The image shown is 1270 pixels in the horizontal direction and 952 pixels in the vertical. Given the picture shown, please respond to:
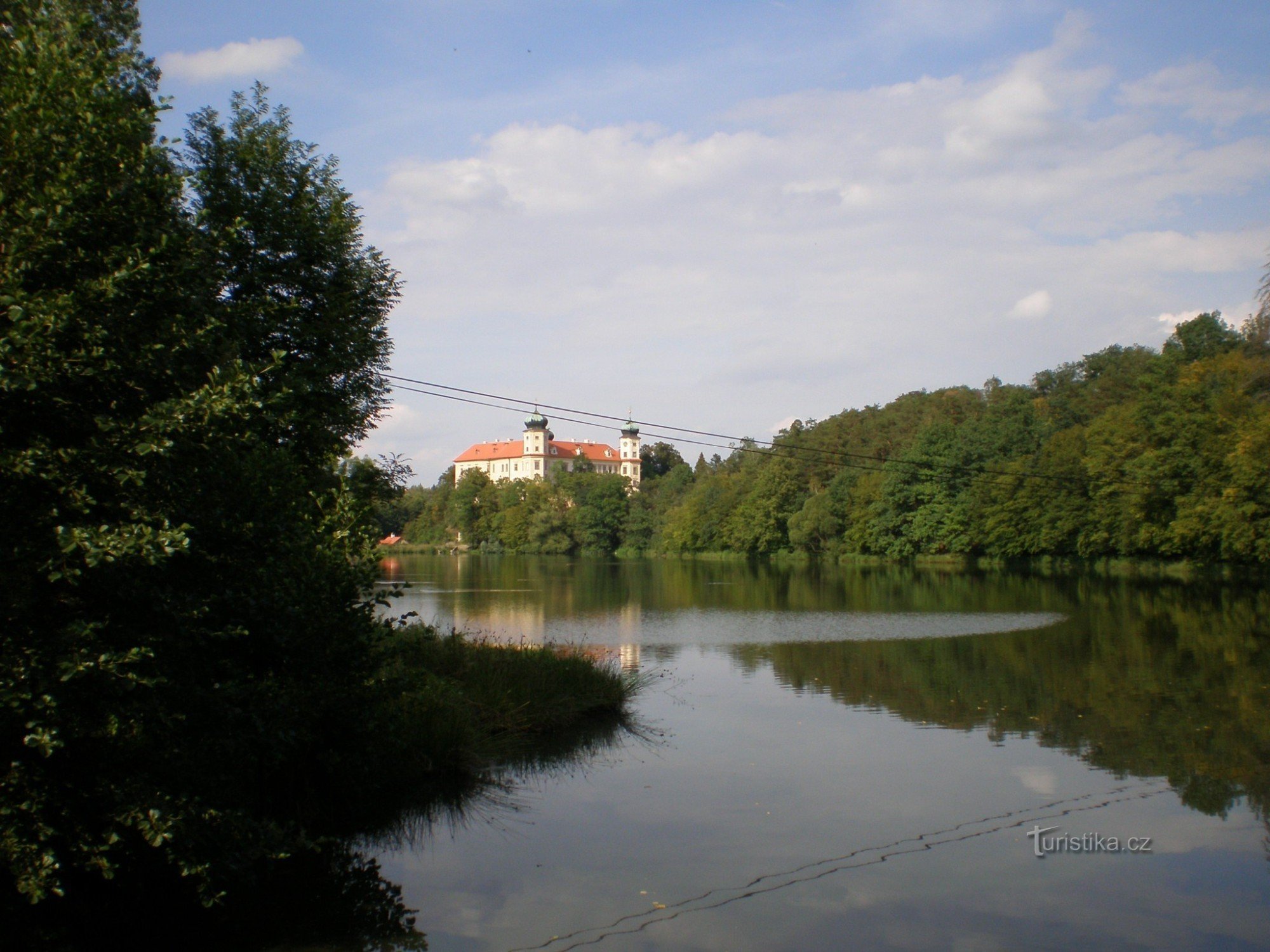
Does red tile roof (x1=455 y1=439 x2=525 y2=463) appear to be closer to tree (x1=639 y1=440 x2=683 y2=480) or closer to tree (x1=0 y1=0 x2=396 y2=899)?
tree (x1=639 y1=440 x2=683 y2=480)

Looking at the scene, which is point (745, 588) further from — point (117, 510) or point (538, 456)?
point (538, 456)

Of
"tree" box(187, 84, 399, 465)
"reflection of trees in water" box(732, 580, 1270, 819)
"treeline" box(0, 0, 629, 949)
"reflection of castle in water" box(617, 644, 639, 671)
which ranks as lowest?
"reflection of castle in water" box(617, 644, 639, 671)

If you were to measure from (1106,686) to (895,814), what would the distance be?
9.04m

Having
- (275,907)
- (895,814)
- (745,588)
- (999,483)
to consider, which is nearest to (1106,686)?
(895,814)

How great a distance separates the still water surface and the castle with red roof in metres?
153

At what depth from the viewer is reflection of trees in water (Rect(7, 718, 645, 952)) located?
6.45 m

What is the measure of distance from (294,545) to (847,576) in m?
52.4

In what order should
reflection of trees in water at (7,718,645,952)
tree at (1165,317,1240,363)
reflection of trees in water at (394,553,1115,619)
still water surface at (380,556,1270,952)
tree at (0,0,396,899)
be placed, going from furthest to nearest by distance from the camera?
tree at (1165,317,1240,363) < reflection of trees in water at (394,553,1115,619) < still water surface at (380,556,1270,952) < reflection of trees in water at (7,718,645,952) < tree at (0,0,396,899)

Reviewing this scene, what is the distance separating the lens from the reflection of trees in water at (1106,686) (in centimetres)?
1180

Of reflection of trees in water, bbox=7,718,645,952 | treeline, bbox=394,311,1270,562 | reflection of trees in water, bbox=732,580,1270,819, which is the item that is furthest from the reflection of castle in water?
reflection of trees in water, bbox=7,718,645,952

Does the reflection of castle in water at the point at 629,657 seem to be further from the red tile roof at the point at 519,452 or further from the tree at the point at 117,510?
the red tile roof at the point at 519,452

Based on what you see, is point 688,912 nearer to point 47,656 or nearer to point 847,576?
point 47,656

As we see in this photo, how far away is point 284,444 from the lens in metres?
12.0

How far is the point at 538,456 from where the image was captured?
589 ft
